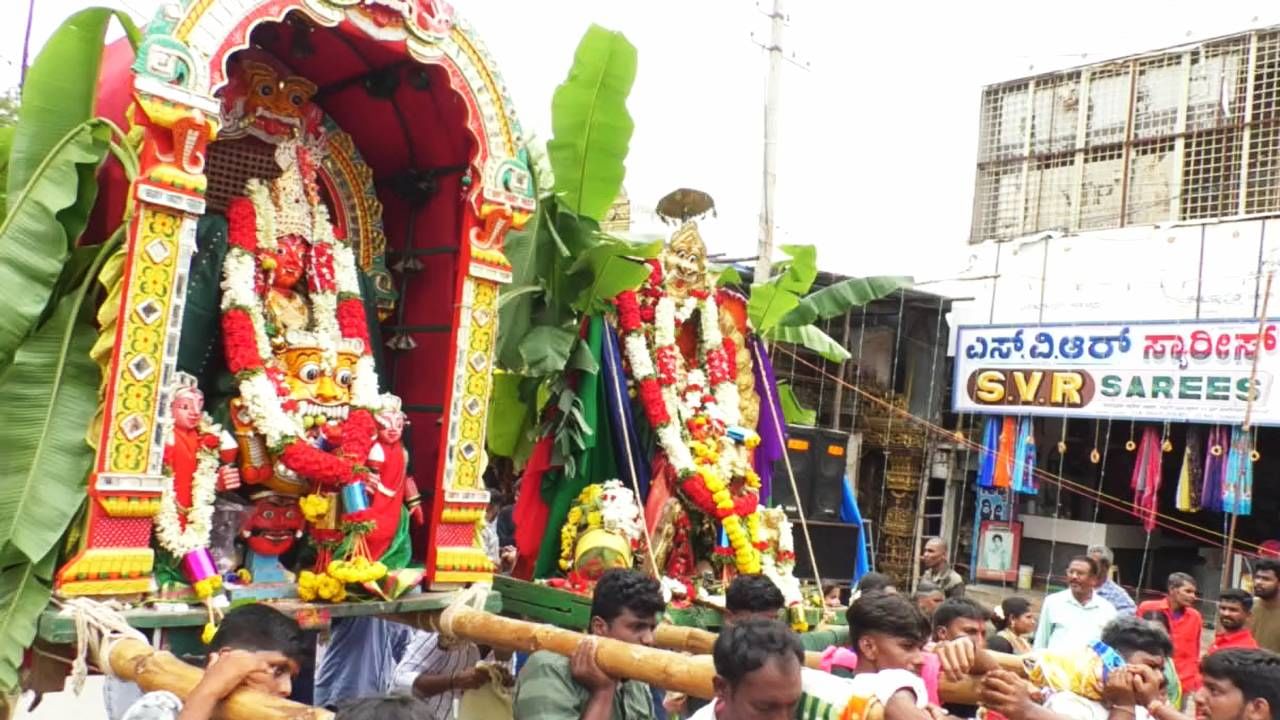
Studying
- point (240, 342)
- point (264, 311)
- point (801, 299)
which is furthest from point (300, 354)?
point (801, 299)

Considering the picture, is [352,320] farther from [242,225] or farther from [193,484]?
[193,484]

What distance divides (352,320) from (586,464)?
1985mm

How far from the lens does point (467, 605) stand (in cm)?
553

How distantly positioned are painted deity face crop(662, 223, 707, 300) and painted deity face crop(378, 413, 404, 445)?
2.54m

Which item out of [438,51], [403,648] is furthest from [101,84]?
[403,648]

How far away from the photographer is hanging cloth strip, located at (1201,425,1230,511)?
1386 centimetres

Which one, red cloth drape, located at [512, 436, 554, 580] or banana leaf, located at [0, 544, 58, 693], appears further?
red cloth drape, located at [512, 436, 554, 580]

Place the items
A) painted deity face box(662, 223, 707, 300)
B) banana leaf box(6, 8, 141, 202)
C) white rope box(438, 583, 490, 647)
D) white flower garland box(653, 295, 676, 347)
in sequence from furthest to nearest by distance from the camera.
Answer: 1. painted deity face box(662, 223, 707, 300)
2. white flower garland box(653, 295, 676, 347)
3. white rope box(438, 583, 490, 647)
4. banana leaf box(6, 8, 141, 202)

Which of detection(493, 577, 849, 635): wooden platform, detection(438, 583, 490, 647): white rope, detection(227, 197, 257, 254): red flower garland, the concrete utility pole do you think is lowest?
detection(493, 577, 849, 635): wooden platform

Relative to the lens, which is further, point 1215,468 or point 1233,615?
point 1215,468

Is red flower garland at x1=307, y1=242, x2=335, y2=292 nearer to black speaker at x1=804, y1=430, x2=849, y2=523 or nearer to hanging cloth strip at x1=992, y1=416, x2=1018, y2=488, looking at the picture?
black speaker at x1=804, y1=430, x2=849, y2=523

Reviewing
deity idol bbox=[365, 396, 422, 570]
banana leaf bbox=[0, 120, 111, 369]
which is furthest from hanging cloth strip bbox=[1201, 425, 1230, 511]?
banana leaf bbox=[0, 120, 111, 369]

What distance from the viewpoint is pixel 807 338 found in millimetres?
9812

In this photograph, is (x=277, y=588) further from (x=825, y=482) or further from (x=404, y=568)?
(x=825, y=482)
